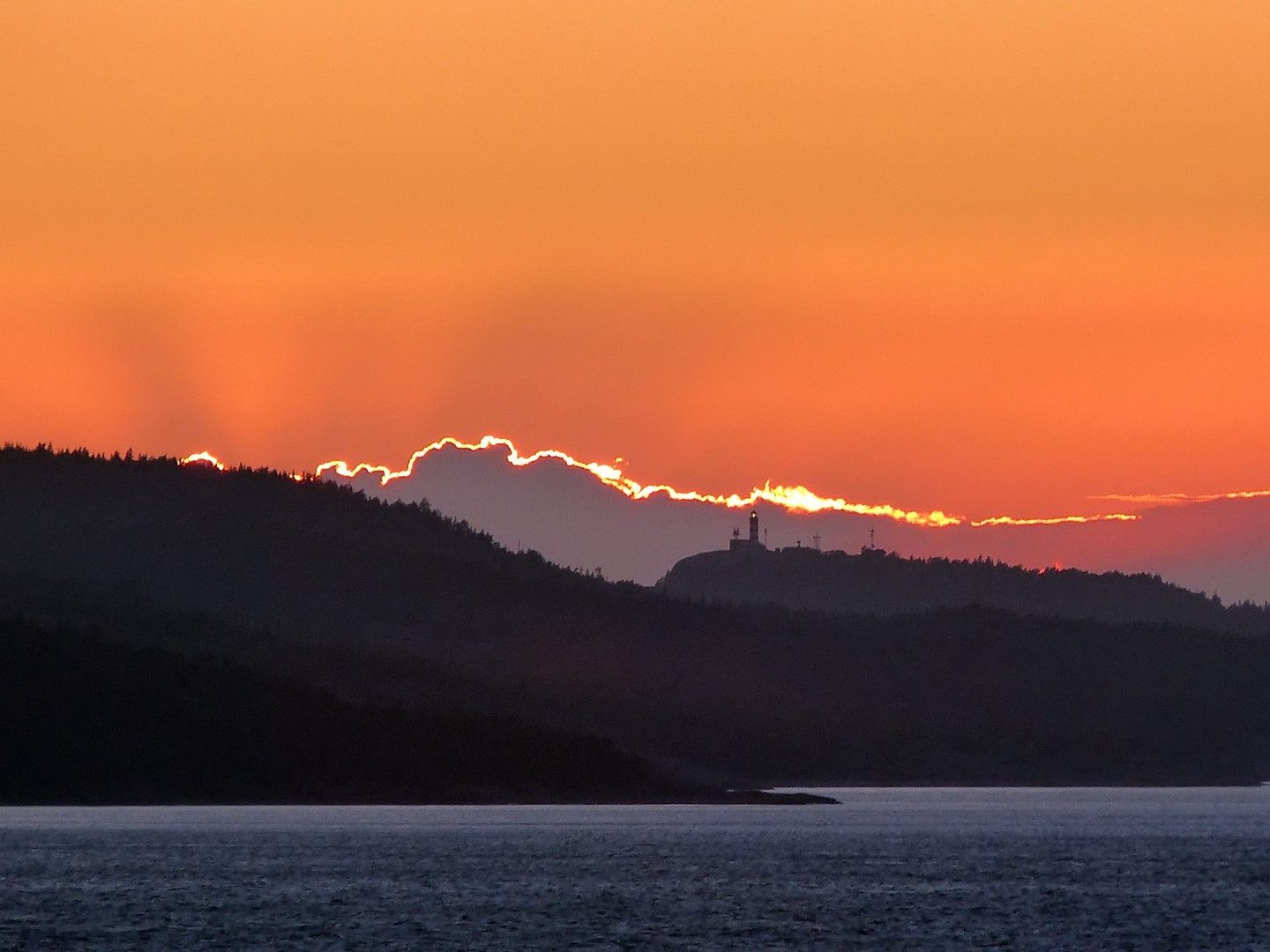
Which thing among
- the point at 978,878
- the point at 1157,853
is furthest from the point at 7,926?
the point at 1157,853

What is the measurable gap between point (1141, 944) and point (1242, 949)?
522 cm

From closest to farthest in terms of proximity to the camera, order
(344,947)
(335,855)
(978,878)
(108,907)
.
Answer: (344,947) < (108,907) < (978,878) < (335,855)

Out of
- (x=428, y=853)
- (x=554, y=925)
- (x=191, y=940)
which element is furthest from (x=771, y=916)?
(x=428, y=853)

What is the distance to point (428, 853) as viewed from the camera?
626 feet

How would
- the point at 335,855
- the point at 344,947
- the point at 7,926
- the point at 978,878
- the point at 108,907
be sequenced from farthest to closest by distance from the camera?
the point at 335,855 → the point at 978,878 → the point at 108,907 → the point at 7,926 → the point at 344,947

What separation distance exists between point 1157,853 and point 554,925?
82305 mm

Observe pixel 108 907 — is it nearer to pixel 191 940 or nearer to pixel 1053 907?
pixel 191 940

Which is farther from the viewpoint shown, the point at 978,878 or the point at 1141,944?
the point at 978,878

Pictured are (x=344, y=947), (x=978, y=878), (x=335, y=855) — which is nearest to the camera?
(x=344, y=947)

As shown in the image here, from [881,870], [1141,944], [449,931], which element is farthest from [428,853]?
[1141,944]

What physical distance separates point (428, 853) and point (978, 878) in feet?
168

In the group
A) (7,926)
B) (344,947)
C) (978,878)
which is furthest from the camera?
(978,878)

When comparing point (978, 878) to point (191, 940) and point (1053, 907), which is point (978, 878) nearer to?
point (1053, 907)

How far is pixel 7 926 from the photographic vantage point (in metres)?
119
